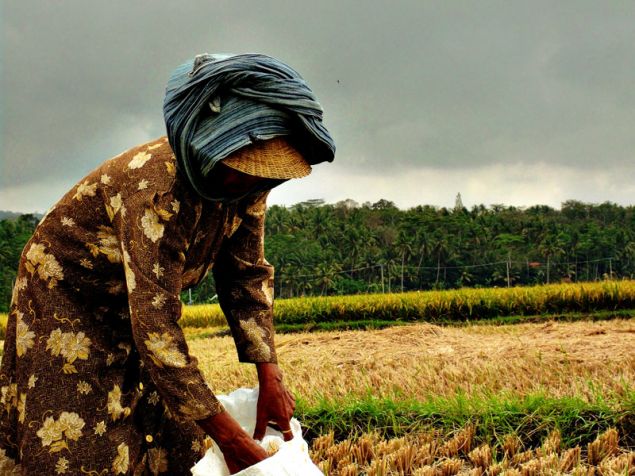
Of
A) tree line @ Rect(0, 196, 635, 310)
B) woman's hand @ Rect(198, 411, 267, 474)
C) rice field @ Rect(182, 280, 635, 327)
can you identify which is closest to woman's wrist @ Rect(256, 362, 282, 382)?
woman's hand @ Rect(198, 411, 267, 474)

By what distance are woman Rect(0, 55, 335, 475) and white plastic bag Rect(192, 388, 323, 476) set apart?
6 cm

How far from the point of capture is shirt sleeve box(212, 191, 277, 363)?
7.45ft

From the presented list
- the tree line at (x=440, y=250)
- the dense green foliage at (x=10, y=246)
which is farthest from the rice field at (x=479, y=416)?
the tree line at (x=440, y=250)

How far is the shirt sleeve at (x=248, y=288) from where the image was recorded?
2270 mm

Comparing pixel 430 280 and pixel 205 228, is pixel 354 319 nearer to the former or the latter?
pixel 205 228

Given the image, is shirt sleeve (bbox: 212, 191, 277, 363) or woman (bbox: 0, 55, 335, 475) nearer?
woman (bbox: 0, 55, 335, 475)

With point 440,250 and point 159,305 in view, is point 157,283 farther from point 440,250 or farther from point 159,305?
point 440,250

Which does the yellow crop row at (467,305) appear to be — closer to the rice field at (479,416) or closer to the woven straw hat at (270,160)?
the rice field at (479,416)

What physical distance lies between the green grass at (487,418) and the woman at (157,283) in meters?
1.18

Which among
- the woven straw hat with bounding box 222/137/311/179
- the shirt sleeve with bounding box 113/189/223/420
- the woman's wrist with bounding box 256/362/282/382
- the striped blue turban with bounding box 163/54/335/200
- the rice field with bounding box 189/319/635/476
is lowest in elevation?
the rice field with bounding box 189/319/635/476

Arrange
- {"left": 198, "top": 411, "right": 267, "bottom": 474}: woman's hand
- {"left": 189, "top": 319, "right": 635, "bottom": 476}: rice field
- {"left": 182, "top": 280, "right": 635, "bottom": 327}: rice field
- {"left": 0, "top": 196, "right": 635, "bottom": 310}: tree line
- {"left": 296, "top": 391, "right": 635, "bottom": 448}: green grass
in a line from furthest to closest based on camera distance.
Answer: {"left": 0, "top": 196, "right": 635, "bottom": 310}: tree line → {"left": 182, "top": 280, "right": 635, "bottom": 327}: rice field → {"left": 296, "top": 391, "right": 635, "bottom": 448}: green grass → {"left": 189, "top": 319, "right": 635, "bottom": 476}: rice field → {"left": 198, "top": 411, "right": 267, "bottom": 474}: woman's hand

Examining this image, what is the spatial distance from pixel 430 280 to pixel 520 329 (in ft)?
64.9

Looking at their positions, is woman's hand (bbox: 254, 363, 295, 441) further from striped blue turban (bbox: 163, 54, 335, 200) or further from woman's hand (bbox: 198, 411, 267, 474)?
striped blue turban (bbox: 163, 54, 335, 200)

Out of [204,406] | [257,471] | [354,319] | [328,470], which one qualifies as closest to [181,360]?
[204,406]
